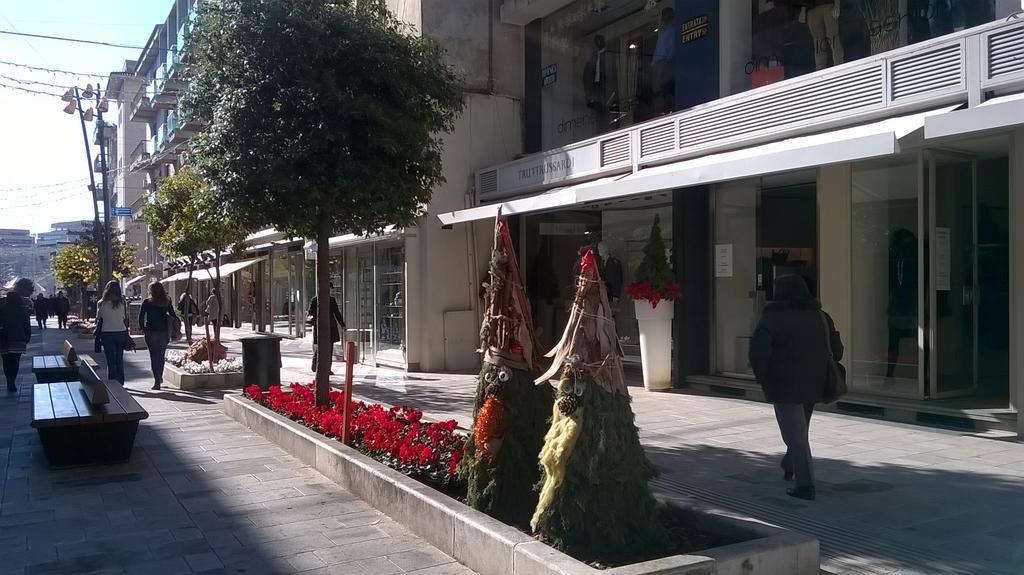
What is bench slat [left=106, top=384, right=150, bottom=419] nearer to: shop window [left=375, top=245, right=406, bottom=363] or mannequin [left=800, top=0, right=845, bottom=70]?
shop window [left=375, top=245, right=406, bottom=363]

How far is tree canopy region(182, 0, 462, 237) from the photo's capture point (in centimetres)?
800

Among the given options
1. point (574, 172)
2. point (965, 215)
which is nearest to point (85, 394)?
point (574, 172)

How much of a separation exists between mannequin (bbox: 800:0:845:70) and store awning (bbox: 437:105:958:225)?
1793 millimetres

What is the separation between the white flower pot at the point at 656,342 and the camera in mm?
11680

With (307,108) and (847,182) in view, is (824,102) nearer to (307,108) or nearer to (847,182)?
(847,182)

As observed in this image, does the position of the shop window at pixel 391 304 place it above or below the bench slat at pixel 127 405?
above

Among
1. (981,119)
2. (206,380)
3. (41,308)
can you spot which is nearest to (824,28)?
(981,119)

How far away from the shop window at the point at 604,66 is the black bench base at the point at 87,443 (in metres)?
9.45

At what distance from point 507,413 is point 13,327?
37.9 feet

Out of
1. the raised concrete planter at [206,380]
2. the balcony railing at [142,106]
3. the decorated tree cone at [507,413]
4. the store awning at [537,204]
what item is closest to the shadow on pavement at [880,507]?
the decorated tree cone at [507,413]

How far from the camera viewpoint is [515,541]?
4.27 m

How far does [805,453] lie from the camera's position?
6.02 metres

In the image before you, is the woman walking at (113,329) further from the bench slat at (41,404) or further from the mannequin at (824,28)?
the mannequin at (824,28)

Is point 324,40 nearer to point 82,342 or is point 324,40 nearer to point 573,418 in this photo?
point 573,418
